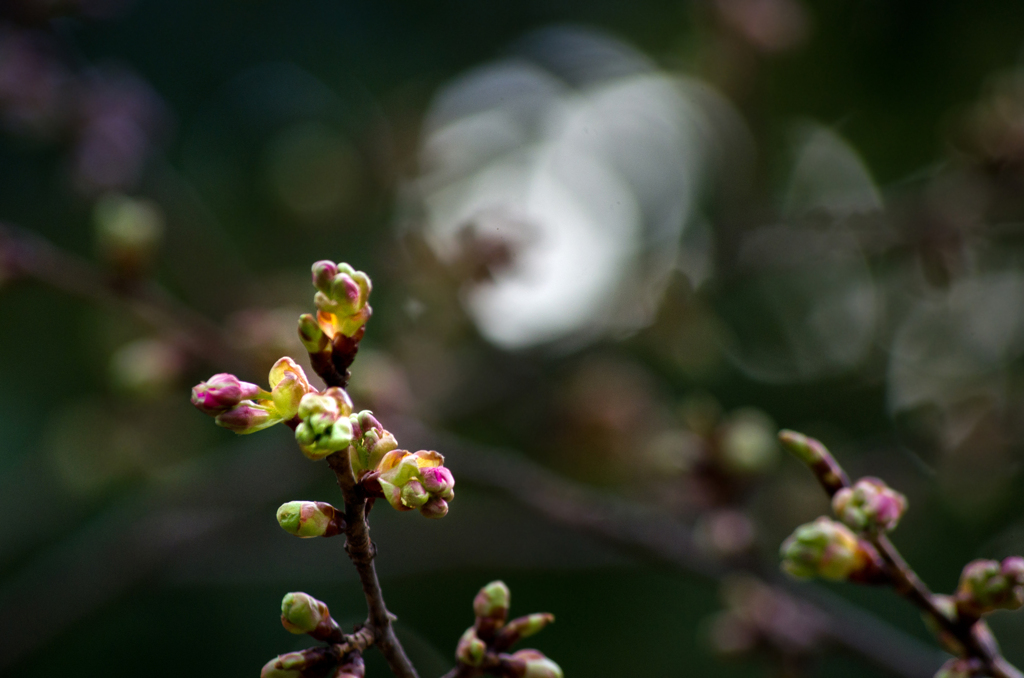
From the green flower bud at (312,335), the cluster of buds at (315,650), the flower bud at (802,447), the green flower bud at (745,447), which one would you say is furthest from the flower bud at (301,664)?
the green flower bud at (745,447)

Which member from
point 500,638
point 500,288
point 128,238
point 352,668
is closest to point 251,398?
point 352,668

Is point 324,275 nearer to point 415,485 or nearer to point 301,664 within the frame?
point 415,485

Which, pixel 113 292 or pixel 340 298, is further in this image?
pixel 113 292

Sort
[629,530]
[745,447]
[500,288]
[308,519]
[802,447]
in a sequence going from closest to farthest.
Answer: [308,519] < [802,447] < [745,447] < [629,530] < [500,288]

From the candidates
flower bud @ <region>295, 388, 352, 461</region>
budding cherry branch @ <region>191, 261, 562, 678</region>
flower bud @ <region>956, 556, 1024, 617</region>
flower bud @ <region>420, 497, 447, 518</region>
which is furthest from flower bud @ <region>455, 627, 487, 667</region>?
flower bud @ <region>956, 556, 1024, 617</region>

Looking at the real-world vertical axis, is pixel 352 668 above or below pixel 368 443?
below

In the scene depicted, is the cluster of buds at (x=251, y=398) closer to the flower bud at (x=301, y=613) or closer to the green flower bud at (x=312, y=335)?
the green flower bud at (x=312, y=335)

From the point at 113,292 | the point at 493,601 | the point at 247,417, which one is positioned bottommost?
the point at 493,601
